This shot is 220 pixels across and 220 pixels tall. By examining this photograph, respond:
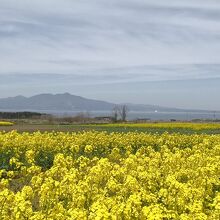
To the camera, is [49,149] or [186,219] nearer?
[186,219]

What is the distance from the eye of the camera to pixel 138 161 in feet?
47.1

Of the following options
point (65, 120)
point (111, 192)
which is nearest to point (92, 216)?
point (111, 192)

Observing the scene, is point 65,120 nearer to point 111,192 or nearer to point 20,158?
point 20,158

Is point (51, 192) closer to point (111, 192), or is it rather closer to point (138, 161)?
point (111, 192)

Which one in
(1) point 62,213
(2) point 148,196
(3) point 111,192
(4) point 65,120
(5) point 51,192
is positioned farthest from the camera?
(4) point 65,120

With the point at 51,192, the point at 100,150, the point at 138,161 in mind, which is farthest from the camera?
the point at 100,150

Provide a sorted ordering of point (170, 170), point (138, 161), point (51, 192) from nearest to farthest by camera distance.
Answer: point (51, 192)
point (170, 170)
point (138, 161)

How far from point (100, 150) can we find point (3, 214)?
45.2 ft

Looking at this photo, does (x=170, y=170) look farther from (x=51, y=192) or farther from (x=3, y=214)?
(x=3, y=214)

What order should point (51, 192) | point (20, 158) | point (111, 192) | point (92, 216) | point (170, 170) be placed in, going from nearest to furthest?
point (92, 216) < point (51, 192) < point (111, 192) < point (170, 170) < point (20, 158)

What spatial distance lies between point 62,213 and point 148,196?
173 cm

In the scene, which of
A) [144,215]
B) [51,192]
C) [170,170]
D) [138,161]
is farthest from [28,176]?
[144,215]

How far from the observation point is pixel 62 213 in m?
8.23

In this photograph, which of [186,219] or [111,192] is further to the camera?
[111,192]
